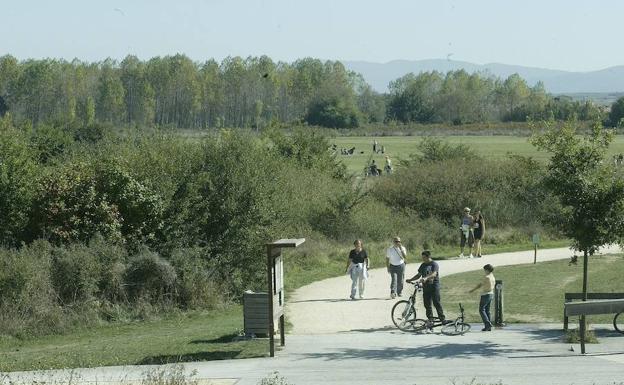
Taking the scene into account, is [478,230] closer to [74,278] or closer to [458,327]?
[458,327]

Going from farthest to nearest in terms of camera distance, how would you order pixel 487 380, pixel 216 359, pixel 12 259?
1. pixel 12 259
2. pixel 216 359
3. pixel 487 380

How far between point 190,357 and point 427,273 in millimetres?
5853

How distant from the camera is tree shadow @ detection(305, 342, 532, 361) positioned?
1873 centimetres

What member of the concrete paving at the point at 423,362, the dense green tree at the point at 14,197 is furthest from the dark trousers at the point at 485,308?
the dense green tree at the point at 14,197

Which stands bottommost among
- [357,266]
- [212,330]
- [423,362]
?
[212,330]

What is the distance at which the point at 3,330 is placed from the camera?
24.3 meters

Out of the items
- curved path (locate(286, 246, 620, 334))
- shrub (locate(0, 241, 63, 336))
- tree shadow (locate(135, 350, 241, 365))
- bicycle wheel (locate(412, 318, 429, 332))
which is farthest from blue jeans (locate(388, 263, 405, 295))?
shrub (locate(0, 241, 63, 336))

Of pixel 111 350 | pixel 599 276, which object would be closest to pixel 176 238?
pixel 111 350

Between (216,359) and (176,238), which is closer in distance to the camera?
(216,359)

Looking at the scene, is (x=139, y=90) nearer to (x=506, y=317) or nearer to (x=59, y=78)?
(x=59, y=78)

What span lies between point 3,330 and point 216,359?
7.71m

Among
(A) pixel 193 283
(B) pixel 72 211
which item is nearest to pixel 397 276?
(A) pixel 193 283

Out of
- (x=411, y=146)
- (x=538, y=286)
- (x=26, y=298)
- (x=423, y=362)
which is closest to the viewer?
(x=423, y=362)

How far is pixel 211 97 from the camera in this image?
151 m
